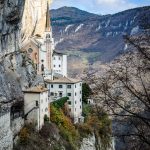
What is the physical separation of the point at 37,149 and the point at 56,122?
9176 millimetres

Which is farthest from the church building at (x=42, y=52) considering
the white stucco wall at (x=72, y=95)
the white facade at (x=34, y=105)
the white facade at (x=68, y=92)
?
the white facade at (x=34, y=105)

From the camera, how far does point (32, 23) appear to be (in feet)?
226

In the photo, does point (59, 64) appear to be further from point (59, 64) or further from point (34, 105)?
point (34, 105)

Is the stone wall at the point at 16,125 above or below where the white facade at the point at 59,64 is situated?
below

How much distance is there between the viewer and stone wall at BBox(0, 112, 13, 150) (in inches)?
1499

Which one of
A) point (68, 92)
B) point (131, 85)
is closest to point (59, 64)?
point (68, 92)

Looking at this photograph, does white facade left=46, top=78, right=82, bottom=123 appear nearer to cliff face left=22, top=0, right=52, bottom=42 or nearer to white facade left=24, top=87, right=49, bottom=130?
cliff face left=22, top=0, right=52, bottom=42

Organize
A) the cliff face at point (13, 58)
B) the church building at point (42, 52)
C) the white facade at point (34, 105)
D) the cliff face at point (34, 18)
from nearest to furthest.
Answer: the cliff face at point (13, 58) → the white facade at point (34, 105) → the cliff face at point (34, 18) → the church building at point (42, 52)

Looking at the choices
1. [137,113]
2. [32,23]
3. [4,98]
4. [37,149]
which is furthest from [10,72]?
[137,113]

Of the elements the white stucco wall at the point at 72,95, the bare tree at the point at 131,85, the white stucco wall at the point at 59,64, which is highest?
the bare tree at the point at 131,85

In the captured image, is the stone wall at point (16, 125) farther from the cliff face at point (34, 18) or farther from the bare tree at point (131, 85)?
the bare tree at point (131, 85)

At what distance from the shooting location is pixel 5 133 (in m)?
39.1

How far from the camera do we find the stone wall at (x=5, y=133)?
1499 inches

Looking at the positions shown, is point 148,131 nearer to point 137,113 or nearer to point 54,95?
point 137,113
